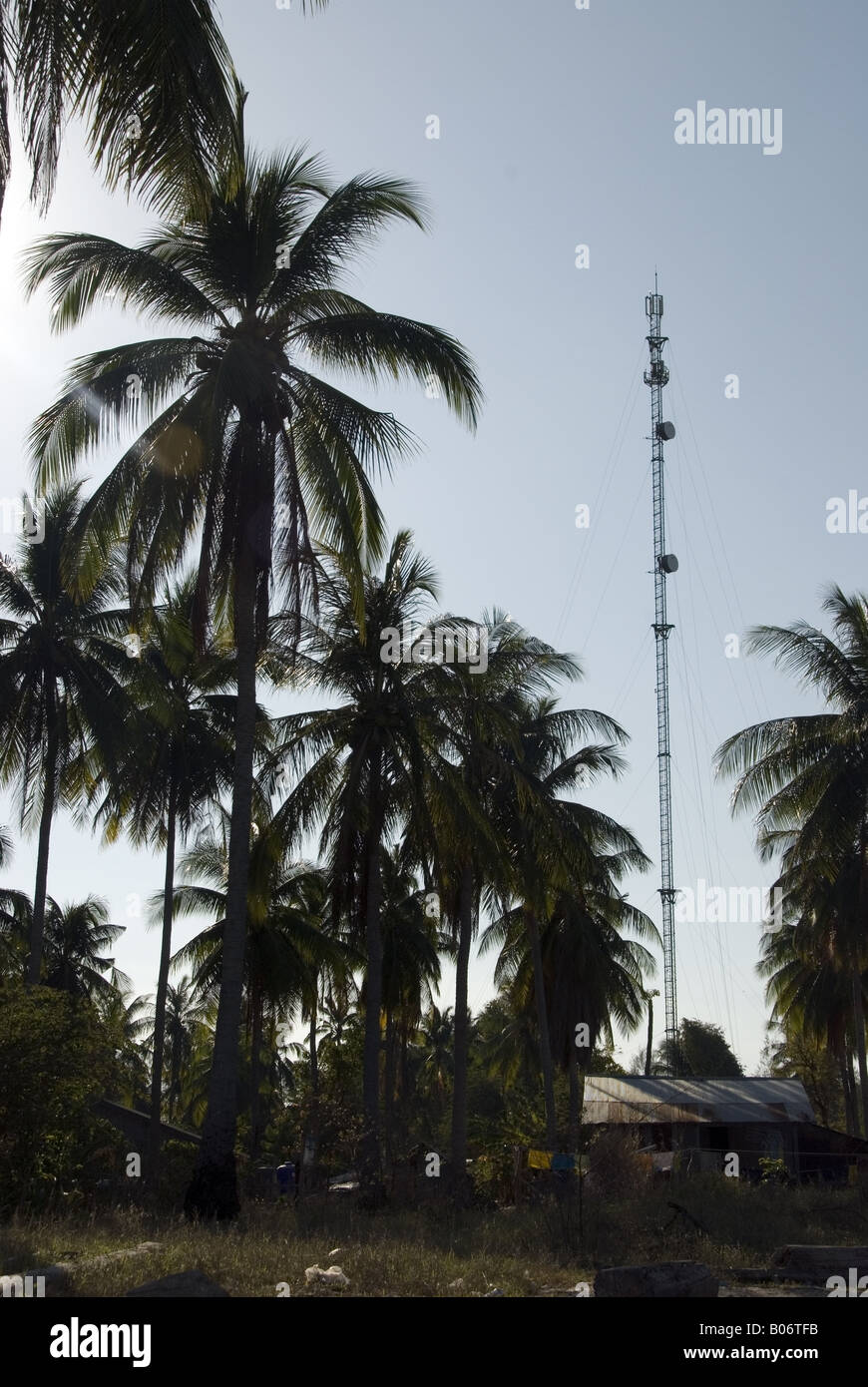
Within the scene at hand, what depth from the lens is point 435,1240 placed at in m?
16.0

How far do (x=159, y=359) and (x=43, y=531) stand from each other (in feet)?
29.2

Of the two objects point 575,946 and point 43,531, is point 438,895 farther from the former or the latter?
point 43,531

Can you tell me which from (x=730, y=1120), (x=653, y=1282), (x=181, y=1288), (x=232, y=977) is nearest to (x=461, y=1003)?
(x=730, y=1120)

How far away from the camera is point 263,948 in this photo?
35781mm

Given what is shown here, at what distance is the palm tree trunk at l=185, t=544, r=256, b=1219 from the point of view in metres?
16.9

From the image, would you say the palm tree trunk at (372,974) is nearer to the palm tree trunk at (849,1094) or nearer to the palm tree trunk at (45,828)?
the palm tree trunk at (45,828)

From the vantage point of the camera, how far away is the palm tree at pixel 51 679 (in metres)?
26.3

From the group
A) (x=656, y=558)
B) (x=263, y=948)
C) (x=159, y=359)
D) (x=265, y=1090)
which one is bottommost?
(x=265, y=1090)

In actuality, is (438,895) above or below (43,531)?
below

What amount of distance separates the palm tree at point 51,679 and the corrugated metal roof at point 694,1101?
62.0 ft

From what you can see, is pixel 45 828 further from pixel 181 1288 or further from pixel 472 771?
pixel 181 1288

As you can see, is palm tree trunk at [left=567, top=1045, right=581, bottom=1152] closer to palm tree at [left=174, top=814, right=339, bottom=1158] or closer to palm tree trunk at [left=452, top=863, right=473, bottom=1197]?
palm tree trunk at [left=452, top=863, right=473, bottom=1197]

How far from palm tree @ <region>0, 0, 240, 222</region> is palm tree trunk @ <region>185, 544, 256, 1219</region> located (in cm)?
926
